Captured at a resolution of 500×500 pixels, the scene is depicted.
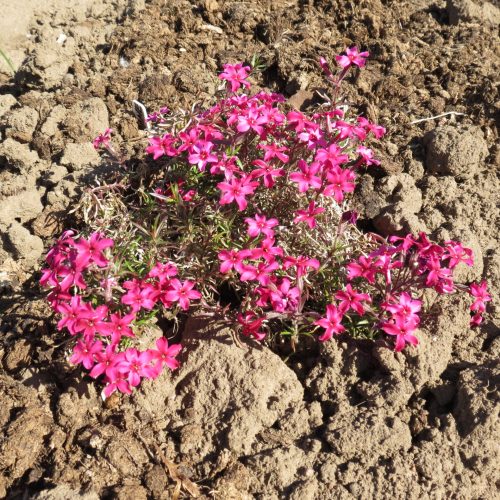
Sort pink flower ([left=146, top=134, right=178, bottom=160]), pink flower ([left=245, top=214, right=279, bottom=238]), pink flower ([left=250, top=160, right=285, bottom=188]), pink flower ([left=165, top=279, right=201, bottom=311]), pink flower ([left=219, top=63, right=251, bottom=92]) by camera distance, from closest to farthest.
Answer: pink flower ([left=165, top=279, right=201, bottom=311]), pink flower ([left=245, top=214, right=279, bottom=238]), pink flower ([left=250, top=160, right=285, bottom=188]), pink flower ([left=146, top=134, right=178, bottom=160]), pink flower ([left=219, top=63, right=251, bottom=92])

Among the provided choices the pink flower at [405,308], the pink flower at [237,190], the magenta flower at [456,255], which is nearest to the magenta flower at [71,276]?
the pink flower at [237,190]

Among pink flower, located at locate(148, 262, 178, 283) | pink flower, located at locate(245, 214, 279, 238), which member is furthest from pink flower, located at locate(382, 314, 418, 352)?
pink flower, located at locate(148, 262, 178, 283)

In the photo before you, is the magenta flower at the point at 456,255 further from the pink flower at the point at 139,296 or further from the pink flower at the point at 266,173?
the pink flower at the point at 139,296

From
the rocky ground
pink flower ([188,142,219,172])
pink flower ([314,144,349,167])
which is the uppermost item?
pink flower ([314,144,349,167])

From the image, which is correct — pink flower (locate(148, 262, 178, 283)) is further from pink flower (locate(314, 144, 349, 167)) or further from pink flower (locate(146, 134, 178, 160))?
pink flower (locate(314, 144, 349, 167))

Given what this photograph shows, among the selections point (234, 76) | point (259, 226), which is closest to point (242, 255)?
point (259, 226)

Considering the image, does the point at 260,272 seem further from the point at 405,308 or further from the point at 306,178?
the point at 405,308

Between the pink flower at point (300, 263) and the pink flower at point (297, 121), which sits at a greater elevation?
the pink flower at point (297, 121)
